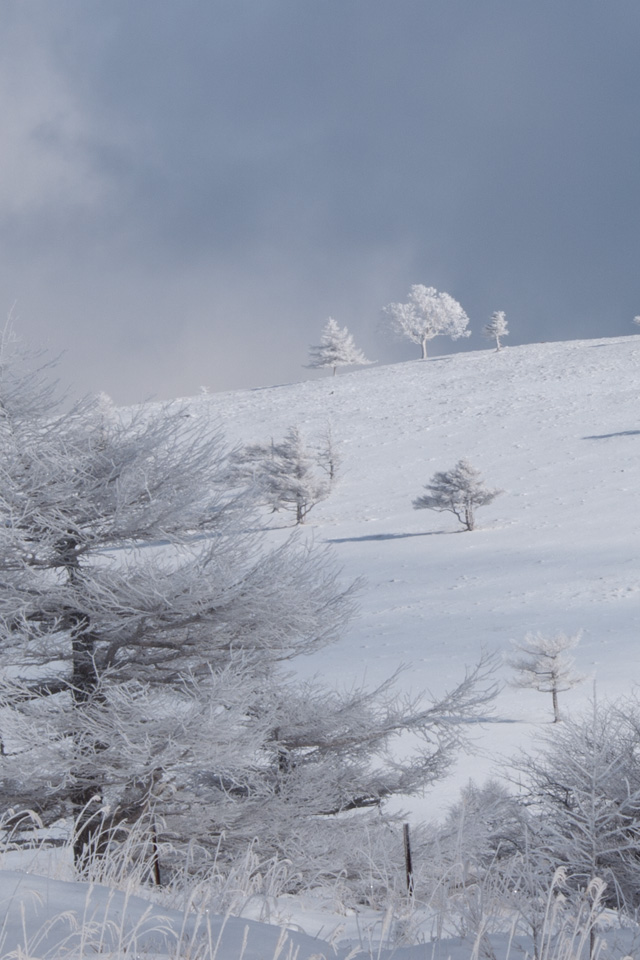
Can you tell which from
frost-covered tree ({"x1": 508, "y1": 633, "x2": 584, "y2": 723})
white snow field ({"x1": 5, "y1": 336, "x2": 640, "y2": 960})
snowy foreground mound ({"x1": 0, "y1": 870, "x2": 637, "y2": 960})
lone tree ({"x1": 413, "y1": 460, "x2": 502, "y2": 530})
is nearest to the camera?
→ snowy foreground mound ({"x1": 0, "y1": 870, "x2": 637, "y2": 960})

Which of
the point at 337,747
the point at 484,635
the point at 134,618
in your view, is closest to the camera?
the point at 134,618

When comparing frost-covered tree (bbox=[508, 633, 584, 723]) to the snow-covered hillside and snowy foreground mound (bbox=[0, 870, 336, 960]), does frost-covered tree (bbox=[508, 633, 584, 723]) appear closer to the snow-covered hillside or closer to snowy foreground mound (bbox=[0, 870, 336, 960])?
the snow-covered hillside

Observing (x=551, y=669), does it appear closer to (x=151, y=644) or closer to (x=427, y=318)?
(x=151, y=644)

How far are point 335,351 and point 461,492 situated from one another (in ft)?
152

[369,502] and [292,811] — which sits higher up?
[369,502]

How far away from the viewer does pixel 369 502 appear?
34.5 metres

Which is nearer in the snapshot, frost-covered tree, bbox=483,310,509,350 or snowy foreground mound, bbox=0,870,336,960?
snowy foreground mound, bbox=0,870,336,960

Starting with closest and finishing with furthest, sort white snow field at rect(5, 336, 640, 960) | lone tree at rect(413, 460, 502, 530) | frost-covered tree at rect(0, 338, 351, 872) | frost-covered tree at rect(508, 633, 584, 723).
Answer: frost-covered tree at rect(0, 338, 351, 872) → white snow field at rect(5, 336, 640, 960) → frost-covered tree at rect(508, 633, 584, 723) → lone tree at rect(413, 460, 502, 530)

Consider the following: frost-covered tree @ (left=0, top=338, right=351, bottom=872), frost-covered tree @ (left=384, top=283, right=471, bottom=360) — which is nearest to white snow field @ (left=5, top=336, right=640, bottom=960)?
frost-covered tree @ (left=0, top=338, right=351, bottom=872)

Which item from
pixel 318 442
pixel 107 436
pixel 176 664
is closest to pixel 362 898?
pixel 176 664

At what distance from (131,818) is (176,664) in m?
1.50

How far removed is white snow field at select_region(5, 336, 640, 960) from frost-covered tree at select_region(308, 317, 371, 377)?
11487 millimetres

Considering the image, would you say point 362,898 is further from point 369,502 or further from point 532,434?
point 532,434

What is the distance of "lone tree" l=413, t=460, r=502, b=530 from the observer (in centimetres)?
2923
